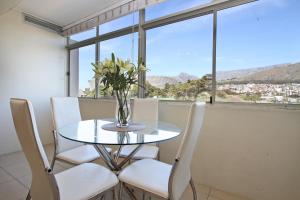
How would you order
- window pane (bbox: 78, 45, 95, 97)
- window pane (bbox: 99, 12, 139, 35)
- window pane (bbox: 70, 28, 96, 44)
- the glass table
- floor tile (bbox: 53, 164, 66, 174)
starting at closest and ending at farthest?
the glass table → floor tile (bbox: 53, 164, 66, 174) → window pane (bbox: 99, 12, 139, 35) → window pane (bbox: 70, 28, 96, 44) → window pane (bbox: 78, 45, 95, 97)

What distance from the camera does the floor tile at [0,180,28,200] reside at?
1.79 metres

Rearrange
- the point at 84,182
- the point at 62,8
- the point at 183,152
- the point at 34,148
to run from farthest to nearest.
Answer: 1. the point at 62,8
2. the point at 84,182
3. the point at 183,152
4. the point at 34,148

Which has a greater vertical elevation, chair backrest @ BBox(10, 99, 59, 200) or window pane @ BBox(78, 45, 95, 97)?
window pane @ BBox(78, 45, 95, 97)

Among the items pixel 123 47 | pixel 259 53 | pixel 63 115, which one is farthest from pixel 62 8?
pixel 259 53

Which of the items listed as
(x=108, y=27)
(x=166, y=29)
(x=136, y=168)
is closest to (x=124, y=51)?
(x=108, y=27)

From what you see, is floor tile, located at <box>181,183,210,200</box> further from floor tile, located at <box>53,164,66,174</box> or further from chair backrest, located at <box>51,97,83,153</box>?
floor tile, located at <box>53,164,66,174</box>

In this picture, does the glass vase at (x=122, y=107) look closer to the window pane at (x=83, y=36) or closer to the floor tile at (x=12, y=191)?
the floor tile at (x=12, y=191)

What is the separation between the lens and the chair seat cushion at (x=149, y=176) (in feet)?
4.02

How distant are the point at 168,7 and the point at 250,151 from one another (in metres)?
2.12

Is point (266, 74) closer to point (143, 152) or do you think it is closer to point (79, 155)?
point (143, 152)

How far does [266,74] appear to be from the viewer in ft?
6.23

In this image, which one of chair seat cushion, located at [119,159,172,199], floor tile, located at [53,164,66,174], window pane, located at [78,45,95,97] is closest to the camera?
chair seat cushion, located at [119,159,172,199]

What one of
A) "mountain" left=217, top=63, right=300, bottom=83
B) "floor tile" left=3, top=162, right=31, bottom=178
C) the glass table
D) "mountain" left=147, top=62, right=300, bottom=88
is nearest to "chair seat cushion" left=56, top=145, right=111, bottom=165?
the glass table

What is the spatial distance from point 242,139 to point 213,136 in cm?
30
